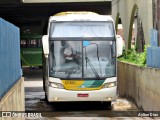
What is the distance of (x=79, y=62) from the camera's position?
13555 mm

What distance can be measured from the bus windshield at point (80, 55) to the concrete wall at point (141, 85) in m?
1.14

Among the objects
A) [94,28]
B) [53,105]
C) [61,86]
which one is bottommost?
[53,105]

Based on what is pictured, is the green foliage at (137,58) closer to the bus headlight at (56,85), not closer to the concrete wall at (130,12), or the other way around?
the concrete wall at (130,12)

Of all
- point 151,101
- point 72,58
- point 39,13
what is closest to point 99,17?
point 72,58

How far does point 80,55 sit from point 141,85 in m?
2.34

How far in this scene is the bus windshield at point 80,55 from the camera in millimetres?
13461

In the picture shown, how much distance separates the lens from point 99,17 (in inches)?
565

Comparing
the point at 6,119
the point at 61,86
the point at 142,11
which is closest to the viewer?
the point at 6,119

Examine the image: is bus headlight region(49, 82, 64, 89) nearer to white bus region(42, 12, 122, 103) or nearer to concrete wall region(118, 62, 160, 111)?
white bus region(42, 12, 122, 103)

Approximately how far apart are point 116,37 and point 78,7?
20782 millimetres

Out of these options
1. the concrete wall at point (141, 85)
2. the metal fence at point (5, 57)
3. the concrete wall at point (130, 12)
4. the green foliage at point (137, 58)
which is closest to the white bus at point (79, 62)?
the concrete wall at point (141, 85)

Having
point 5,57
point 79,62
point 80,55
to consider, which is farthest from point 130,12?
point 5,57

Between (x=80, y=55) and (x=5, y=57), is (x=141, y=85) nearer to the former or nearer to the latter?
(x=80, y=55)

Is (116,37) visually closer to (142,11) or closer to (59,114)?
(59,114)
